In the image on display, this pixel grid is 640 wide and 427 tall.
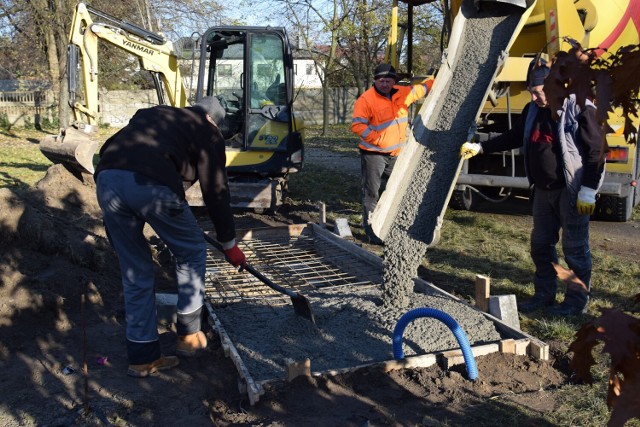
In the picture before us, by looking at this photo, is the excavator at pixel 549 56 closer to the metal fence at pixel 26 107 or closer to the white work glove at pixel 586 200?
the white work glove at pixel 586 200

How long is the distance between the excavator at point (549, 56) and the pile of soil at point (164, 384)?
11.3ft

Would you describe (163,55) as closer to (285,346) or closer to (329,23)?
(285,346)

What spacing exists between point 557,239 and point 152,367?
3051mm

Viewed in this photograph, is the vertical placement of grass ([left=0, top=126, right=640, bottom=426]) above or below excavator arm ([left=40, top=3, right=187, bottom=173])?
below

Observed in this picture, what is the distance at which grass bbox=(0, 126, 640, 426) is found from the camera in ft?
11.1

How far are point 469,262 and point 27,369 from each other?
4.07 meters

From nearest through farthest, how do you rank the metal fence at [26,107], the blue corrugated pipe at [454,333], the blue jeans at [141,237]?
1. the blue corrugated pipe at [454,333]
2. the blue jeans at [141,237]
3. the metal fence at [26,107]

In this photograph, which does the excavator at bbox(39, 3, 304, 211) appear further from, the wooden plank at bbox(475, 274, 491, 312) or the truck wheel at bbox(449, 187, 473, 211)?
the wooden plank at bbox(475, 274, 491, 312)

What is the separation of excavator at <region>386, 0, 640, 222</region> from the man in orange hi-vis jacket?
0.81m

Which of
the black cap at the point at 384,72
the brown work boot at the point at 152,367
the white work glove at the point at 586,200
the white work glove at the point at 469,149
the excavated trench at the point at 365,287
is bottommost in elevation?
the brown work boot at the point at 152,367

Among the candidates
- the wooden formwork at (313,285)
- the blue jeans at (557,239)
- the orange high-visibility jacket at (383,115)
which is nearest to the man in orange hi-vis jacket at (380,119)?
the orange high-visibility jacket at (383,115)

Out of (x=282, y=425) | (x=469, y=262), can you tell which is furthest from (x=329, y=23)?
(x=282, y=425)

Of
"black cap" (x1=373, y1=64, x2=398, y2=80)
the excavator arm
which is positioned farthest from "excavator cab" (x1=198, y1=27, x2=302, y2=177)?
"black cap" (x1=373, y1=64, x2=398, y2=80)

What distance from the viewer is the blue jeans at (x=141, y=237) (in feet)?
11.9
